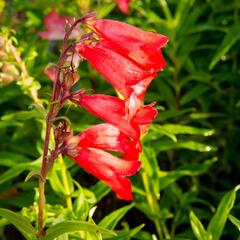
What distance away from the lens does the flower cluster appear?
1.68 m

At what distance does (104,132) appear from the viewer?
1.76m

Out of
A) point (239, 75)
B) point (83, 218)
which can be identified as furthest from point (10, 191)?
point (239, 75)

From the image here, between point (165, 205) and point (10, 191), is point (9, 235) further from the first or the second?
point (165, 205)

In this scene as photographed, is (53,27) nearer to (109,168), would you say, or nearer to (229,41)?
(229,41)

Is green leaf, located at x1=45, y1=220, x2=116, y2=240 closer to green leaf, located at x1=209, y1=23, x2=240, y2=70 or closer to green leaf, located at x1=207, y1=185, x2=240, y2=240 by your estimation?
green leaf, located at x1=207, y1=185, x2=240, y2=240

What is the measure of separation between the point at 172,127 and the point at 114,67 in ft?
2.99

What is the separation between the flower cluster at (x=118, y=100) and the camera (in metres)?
1.68

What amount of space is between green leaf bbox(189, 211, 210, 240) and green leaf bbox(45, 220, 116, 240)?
1.97 feet

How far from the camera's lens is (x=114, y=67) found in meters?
1.71

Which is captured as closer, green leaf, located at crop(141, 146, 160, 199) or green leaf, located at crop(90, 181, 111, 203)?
green leaf, located at crop(90, 181, 111, 203)

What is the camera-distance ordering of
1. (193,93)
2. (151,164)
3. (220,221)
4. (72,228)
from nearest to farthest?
(72,228) < (220,221) < (151,164) < (193,93)

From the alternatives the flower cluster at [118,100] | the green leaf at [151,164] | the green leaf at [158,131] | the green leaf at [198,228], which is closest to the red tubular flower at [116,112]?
the flower cluster at [118,100]

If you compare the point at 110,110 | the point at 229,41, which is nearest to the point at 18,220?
the point at 110,110

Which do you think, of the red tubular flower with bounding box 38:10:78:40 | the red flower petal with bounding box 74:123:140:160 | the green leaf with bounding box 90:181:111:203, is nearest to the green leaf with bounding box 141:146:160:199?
the green leaf with bounding box 90:181:111:203
